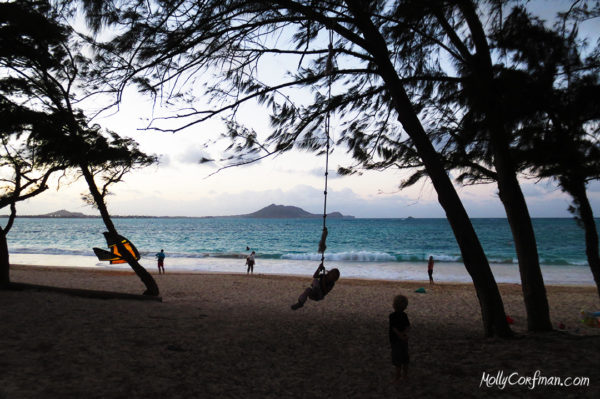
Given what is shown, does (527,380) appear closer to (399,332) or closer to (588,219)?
(399,332)

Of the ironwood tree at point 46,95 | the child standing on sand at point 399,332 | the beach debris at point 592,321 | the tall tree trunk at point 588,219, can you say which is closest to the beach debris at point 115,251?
the ironwood tree at point 46,95

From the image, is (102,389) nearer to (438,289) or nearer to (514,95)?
(514,95)

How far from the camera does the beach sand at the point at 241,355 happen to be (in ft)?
11.3

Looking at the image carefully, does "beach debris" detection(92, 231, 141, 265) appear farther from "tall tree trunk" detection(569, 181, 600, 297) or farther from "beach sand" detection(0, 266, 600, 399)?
"tall tree trunk" detection(569, 181, 600, 297)

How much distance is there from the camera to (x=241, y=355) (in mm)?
4660

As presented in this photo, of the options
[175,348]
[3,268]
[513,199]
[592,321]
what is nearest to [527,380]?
[513,199]

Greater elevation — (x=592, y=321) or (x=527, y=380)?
(x=527, y=380)

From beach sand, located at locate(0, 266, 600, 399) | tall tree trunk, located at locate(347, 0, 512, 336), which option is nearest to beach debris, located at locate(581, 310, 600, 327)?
beach sand, located at locate(0, 266, 600, 399)

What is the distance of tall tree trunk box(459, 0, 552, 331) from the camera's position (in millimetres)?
4891

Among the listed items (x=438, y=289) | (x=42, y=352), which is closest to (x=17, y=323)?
(x=42, y=352)

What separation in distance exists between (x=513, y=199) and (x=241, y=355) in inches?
158

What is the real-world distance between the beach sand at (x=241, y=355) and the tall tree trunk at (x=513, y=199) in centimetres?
38

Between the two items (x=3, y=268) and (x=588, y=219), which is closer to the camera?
(x=588, y=219)

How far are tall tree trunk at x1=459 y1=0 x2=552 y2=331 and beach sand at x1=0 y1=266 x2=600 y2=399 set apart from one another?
384mm
